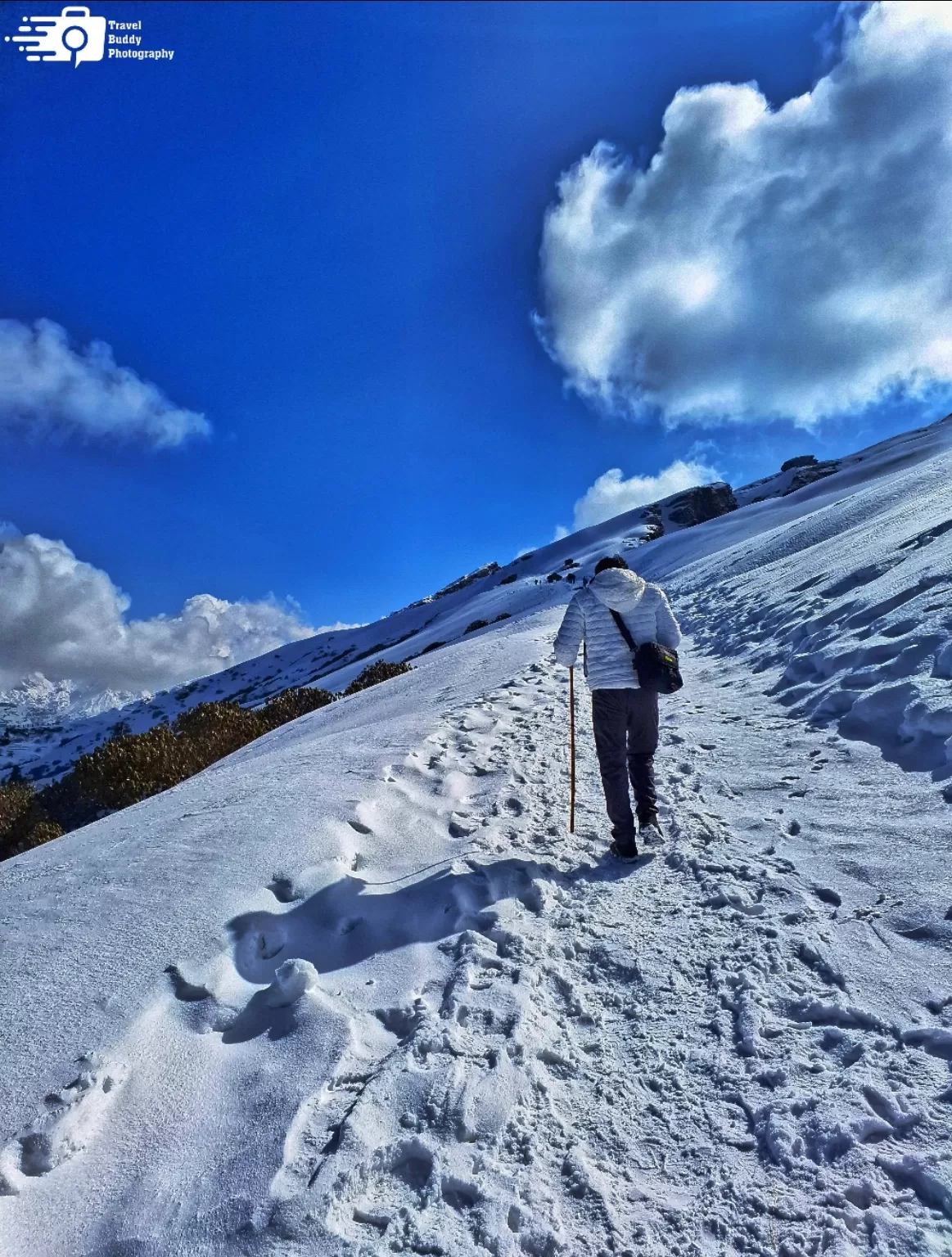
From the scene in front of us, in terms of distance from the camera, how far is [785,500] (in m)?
38.8

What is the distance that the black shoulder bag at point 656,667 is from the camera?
5008mm

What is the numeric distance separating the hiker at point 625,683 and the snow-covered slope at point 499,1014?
1.52 ft

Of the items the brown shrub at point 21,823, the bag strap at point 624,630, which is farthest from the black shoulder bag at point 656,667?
the brown shrub at point 21,823

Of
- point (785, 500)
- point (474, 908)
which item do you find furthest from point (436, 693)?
point (785, 500)

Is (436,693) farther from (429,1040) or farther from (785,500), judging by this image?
(785,500)

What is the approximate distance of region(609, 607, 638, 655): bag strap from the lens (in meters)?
5.15

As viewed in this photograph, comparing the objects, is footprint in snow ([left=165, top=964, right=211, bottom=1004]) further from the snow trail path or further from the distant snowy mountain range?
the distant snowy mountain range

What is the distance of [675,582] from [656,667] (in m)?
19.9

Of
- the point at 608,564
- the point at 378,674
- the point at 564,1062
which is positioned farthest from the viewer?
the point at 378,674

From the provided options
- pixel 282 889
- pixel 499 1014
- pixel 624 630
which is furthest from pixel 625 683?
pixel 282 889

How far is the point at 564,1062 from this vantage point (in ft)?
9.44

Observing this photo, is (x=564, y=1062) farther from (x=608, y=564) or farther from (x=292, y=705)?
(x=292, y=705)

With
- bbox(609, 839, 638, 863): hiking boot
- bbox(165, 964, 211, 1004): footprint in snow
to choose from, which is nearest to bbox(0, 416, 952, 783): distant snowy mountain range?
bbox(609, 839, 638, 863): hiking boot

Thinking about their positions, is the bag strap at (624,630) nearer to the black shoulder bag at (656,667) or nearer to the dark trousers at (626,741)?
the black shoulder bag at (656,667)
